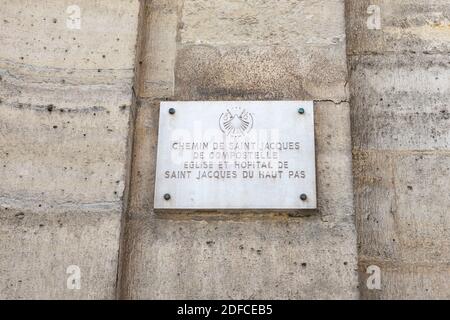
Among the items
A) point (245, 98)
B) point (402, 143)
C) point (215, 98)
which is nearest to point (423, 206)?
point (402, 143)

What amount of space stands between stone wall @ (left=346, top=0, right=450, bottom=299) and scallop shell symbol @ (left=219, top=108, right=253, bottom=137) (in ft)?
1.92

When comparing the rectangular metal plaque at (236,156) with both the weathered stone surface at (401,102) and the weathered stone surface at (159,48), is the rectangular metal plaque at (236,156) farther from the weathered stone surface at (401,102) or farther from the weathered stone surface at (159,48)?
the weathered stone surface at (401,102)

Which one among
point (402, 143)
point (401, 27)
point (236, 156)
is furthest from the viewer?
point (401, 27)

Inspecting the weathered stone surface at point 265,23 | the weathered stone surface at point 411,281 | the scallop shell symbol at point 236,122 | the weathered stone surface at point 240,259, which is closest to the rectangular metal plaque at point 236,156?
the scallop shell symbol at point 236,122

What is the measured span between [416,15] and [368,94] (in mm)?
581

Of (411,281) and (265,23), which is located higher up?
(265,23)

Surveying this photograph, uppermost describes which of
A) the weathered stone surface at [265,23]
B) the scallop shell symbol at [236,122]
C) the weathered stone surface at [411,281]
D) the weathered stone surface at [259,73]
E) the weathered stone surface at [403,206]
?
the weathered stone surface at [265,23]

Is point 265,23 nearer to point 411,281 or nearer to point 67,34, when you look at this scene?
point 67,34

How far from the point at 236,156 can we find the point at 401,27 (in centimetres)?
127

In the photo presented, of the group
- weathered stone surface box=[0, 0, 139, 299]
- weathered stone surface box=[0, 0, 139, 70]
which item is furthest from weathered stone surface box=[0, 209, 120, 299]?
weathered stone surface box=[0, 0, 139, 70]

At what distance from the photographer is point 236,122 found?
266 centimetres

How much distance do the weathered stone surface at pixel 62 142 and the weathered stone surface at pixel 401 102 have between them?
1.20 meters

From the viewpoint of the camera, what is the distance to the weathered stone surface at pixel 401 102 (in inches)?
112
